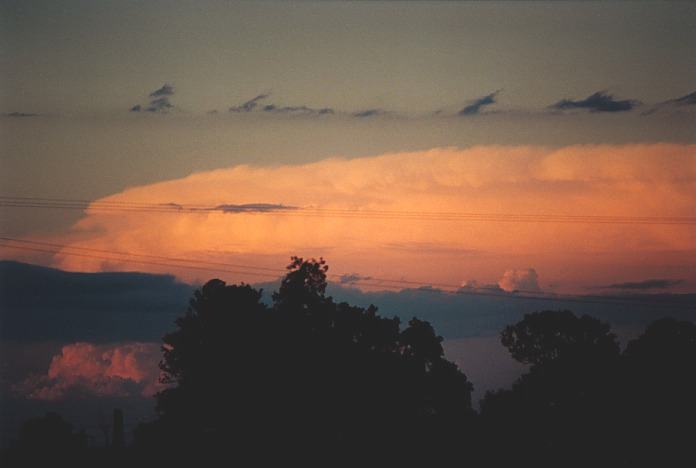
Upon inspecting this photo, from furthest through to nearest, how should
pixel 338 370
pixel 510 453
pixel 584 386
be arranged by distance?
pixel 584 386 < pixel 338 370 < pixel 510 453

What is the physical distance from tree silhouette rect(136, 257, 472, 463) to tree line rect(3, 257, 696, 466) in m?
0.13

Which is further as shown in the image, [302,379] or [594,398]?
[594,398]

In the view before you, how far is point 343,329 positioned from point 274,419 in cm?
1415

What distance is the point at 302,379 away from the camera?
10612 cm

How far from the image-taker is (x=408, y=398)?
4380 inches

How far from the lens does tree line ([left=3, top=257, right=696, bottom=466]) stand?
97.8 metres

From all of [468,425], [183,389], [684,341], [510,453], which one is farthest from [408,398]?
[684,341]

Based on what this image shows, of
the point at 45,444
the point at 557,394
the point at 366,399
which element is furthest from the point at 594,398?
the point at 45,444

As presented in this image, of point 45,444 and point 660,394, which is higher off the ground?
point 660,394

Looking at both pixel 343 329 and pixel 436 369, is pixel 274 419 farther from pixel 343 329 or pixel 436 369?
pixel 436 369

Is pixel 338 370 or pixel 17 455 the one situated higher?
pixel 338 370

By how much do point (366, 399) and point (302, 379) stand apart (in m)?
Answer: 6.50

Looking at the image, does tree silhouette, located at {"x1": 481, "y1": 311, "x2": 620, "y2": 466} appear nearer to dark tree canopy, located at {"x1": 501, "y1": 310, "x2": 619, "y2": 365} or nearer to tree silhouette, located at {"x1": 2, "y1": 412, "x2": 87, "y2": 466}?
dark tree canopy, located at {"x1": 501, "y1": 310, "x2": 619, "y2": 365}

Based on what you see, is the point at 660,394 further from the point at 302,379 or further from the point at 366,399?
the point at 302,379
